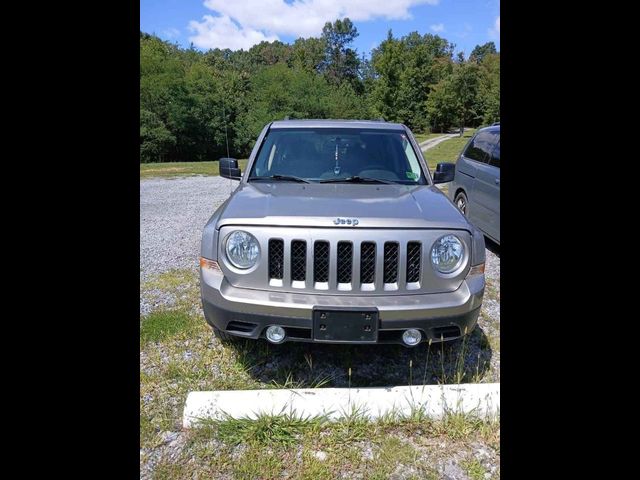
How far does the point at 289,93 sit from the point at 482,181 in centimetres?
3185

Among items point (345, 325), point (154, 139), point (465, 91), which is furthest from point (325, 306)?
point (465, 91)

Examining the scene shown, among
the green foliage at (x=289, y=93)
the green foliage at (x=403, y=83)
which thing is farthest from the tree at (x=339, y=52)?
the green foliage at (x=403, y=83)

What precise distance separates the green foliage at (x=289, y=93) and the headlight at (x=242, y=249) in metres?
9.20

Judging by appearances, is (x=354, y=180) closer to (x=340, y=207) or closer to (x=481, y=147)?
(x=340, y=207)

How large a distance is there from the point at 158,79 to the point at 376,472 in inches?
1351

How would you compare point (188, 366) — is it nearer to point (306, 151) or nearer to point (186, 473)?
point (186, 473)

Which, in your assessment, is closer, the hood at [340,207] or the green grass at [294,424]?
the green grass at [294,424]

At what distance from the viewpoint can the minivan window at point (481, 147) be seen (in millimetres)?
6176

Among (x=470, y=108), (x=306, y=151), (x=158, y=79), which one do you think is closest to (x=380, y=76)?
(x=470, y=108)

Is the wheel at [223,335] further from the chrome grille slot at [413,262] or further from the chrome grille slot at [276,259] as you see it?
the chrome grille slot at [413,262]

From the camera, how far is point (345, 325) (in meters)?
2.41

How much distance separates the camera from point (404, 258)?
8.10 ft

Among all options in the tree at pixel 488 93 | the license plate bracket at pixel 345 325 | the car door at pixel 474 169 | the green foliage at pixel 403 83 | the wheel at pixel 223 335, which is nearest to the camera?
the license plate bracket at pixel 345 325

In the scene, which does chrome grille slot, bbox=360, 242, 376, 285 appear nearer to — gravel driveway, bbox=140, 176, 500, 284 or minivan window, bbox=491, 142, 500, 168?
gravel driveway, bbox=140, 176, 500, 284
